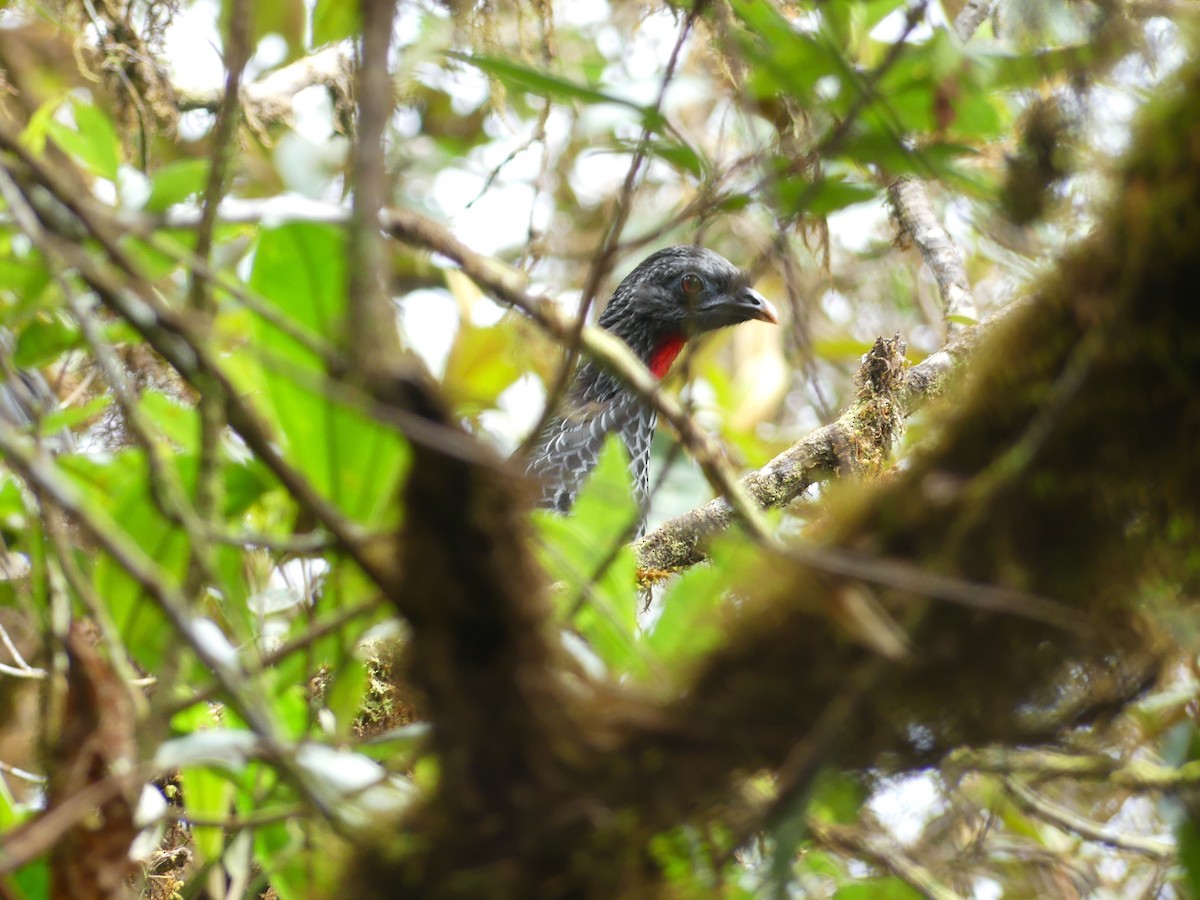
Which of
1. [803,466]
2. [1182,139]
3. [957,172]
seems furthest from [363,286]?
[803,466]

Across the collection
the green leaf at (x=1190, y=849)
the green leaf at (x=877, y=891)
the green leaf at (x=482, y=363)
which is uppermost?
the green leaf at (x=482, y=363)

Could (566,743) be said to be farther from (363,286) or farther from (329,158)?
(329,158)

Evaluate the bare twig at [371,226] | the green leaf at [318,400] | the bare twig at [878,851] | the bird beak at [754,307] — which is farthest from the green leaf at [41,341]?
the bird beak at [754,307]

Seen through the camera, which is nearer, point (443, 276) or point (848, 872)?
point (848, 872)

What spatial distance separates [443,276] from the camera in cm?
639

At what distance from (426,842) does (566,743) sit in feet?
0.66

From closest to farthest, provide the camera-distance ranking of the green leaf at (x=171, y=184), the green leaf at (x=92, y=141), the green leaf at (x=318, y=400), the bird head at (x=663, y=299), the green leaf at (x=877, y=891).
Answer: the green leaf at (x=318, y=400), the green leaf at (x=877, y=891), the green leaf at (x=171, y=184), the green leaf at (x=92, y=141), the bird head at (x=663, y=299)

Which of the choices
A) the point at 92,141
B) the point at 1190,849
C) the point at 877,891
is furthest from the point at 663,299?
the point at 1190,849

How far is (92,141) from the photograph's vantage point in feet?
8.59

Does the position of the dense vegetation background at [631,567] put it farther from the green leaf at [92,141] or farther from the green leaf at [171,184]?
the green leaf at [92,141]

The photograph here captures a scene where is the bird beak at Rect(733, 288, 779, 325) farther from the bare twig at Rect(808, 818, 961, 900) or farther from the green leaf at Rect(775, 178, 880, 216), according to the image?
the bare twig at Rect(808, 818, 961, 900)

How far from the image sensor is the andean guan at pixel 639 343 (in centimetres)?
491

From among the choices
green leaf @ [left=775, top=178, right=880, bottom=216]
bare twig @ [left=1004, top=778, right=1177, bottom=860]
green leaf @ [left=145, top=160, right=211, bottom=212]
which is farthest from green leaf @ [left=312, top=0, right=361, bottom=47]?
bare twig @ [left=1004, top=778, right=1177, bottom=860]

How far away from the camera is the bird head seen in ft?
18.6
